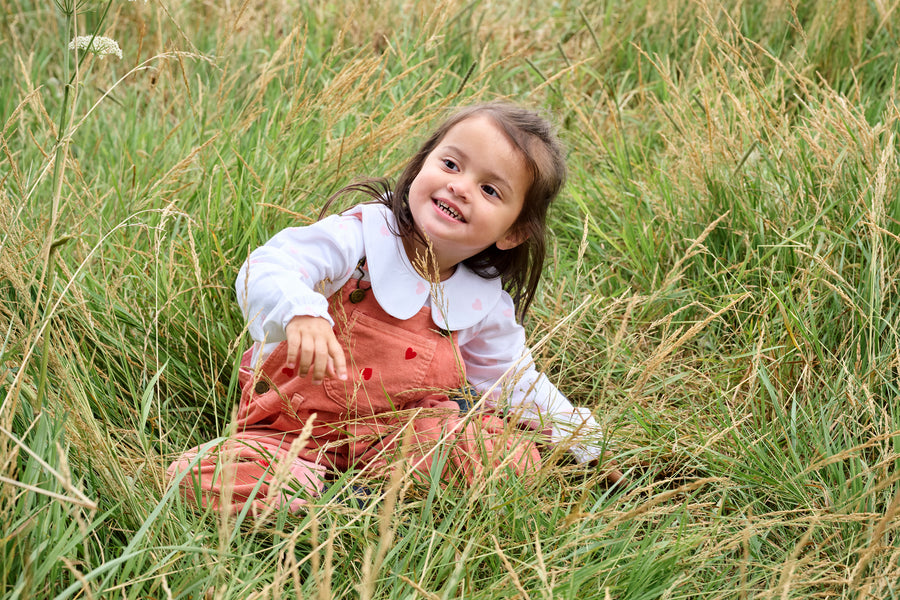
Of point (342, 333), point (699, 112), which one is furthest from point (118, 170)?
point (699, 112)

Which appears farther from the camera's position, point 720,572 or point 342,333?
point 342,333

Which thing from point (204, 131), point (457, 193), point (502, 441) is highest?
point (457, 193)

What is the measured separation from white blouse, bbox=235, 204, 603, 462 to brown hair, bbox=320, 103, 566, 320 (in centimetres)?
5

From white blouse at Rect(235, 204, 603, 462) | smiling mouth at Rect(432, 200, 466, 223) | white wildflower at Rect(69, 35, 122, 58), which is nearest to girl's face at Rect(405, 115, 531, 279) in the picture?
smiling mouth at Rect(432, 200, 466, 223)

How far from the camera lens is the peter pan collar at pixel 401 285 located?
6.18 feet

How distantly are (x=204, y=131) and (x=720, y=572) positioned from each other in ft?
6.57

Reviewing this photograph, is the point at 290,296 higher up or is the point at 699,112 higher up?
the point at 290,296

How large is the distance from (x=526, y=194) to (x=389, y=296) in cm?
39

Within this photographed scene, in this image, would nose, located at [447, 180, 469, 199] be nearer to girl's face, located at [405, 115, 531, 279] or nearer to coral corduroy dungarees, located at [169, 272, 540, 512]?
girl's face, located at [405, 115, 531, 279]

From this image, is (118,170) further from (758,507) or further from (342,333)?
(758,507)

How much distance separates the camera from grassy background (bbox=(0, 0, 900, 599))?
1406 millimetres

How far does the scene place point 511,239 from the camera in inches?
80.1

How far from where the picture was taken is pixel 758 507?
180 cm

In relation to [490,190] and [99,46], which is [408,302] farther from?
[99,46]
